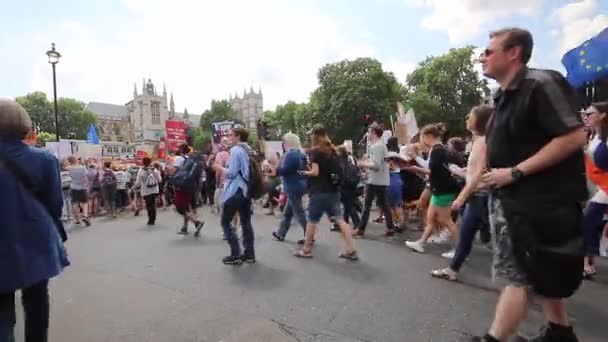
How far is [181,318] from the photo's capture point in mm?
3945

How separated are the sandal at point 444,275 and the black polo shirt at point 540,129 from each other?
2.73 m

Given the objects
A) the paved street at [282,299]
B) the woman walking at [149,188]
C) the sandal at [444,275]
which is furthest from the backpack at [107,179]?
the sandal at [444,275]

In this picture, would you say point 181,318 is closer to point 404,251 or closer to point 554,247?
point 554,247

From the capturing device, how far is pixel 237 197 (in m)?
5.84

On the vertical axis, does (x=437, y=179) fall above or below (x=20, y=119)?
below

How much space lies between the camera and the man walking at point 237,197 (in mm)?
5824

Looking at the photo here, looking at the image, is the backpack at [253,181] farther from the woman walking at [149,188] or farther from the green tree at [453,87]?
the green tree at [453,87]

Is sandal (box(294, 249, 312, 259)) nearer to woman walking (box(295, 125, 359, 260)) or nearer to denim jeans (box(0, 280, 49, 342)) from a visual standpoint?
woman walking (box(295, 125, 359, 260))

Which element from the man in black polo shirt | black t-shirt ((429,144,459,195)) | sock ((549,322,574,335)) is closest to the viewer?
the man in black polo shirt

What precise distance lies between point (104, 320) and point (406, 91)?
186 ft

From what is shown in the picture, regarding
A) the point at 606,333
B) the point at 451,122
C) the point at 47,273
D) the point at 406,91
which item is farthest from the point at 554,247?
the point at 406,91

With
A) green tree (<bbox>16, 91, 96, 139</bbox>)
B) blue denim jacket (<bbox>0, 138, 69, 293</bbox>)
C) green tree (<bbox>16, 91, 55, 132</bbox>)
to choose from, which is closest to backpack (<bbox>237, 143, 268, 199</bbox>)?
blue denim jacket (<bbox>0, 138, 69, 293</bbox>)

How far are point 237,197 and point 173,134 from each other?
44.2ft

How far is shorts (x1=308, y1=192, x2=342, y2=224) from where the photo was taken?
237 inches
